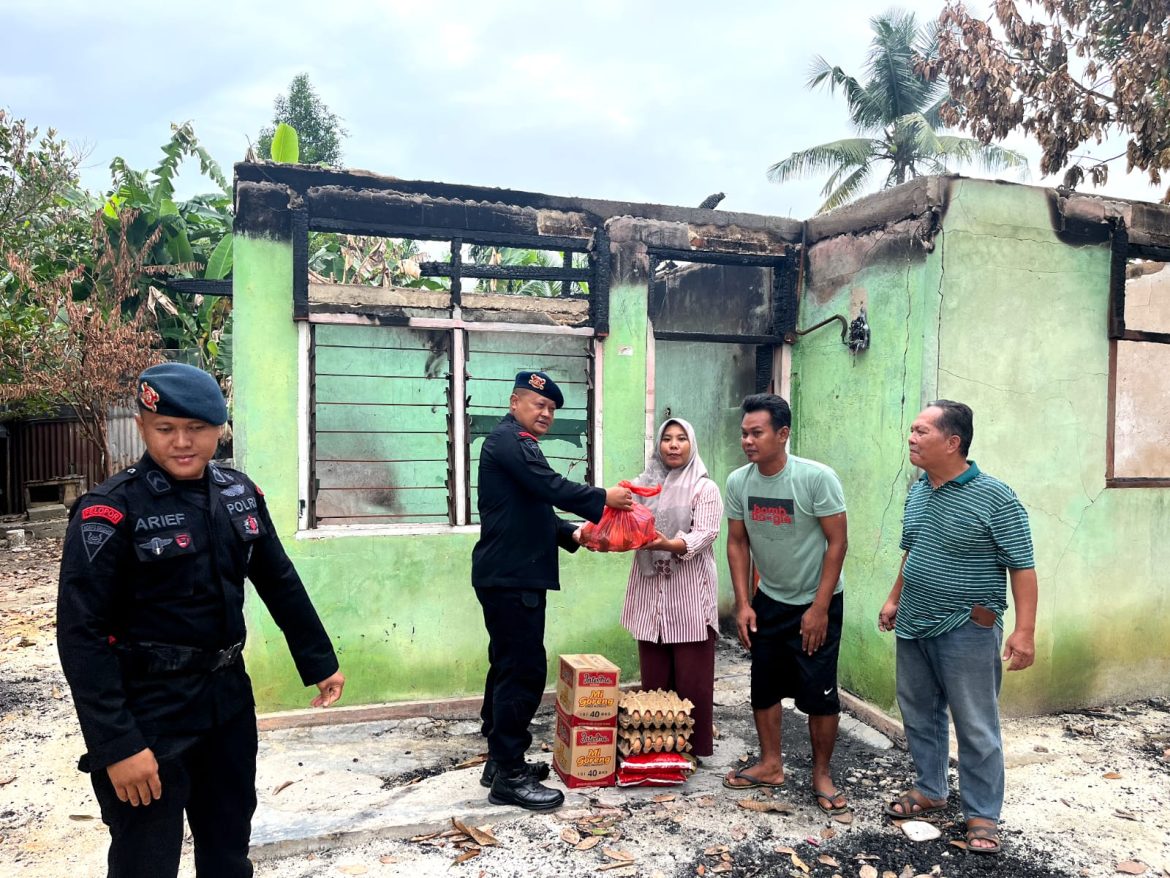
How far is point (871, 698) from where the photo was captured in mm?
5215

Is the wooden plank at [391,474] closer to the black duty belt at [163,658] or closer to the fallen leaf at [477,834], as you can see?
the fallen leaf at [477,834]

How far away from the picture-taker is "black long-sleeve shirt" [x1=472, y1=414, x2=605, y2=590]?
3.88 metres

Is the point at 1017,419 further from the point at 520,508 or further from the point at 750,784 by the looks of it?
the point at 520,508

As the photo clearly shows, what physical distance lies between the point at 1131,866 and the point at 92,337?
12.5 meters

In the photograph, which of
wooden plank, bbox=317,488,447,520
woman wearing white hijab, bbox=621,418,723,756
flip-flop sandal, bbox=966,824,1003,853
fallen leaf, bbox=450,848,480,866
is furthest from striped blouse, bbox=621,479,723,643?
wooden plank, bbox=317,488,447,520

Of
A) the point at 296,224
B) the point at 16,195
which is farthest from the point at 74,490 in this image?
the point at 296,224

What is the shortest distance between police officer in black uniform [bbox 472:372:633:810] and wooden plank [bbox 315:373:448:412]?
1860mm

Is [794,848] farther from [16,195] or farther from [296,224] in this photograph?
[16,195]

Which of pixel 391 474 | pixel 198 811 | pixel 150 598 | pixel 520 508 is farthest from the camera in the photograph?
pixel 391 474

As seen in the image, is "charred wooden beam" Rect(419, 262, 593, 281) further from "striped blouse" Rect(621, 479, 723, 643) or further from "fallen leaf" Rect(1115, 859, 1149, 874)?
"fallen leaf" Rect(1115, 859, 1149, 874)

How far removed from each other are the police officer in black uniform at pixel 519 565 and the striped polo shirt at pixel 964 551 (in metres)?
1.43

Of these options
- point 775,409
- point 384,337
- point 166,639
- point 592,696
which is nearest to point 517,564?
point 592,696

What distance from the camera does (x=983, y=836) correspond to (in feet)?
11.4

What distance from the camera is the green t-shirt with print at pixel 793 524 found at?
379 cm
